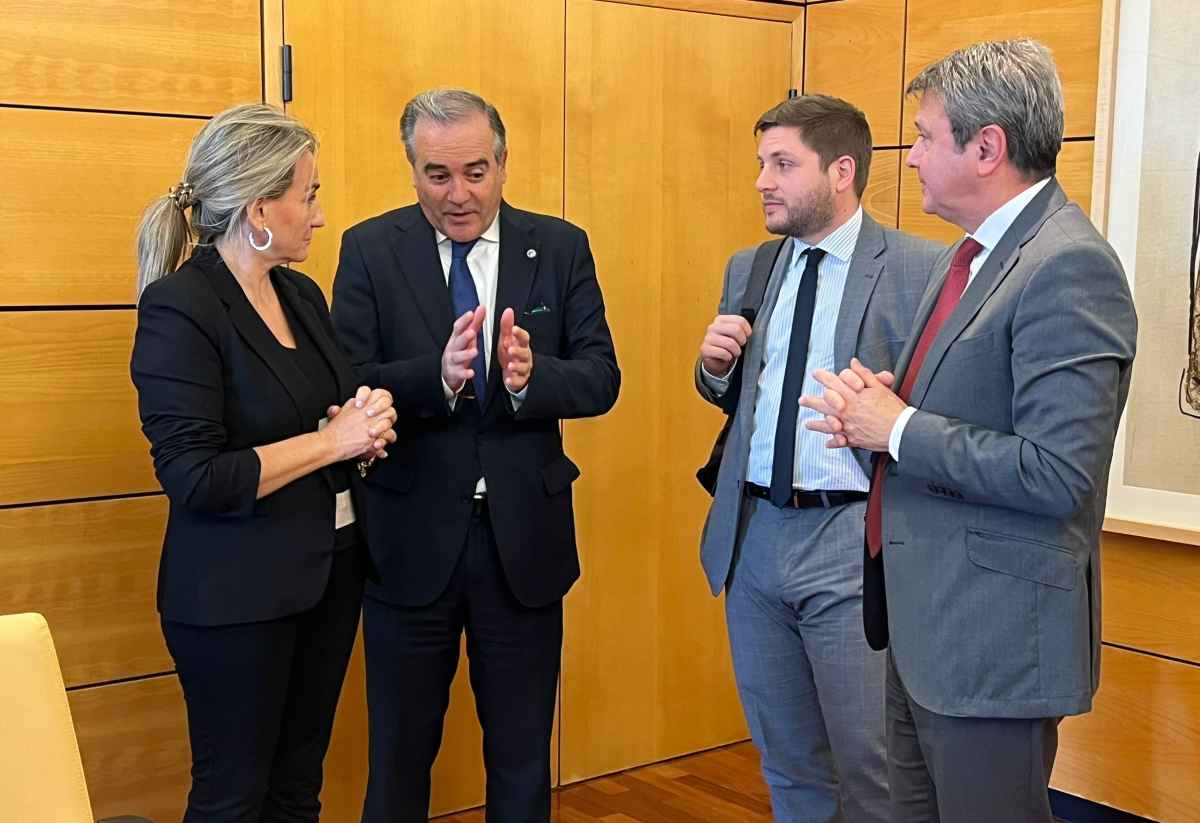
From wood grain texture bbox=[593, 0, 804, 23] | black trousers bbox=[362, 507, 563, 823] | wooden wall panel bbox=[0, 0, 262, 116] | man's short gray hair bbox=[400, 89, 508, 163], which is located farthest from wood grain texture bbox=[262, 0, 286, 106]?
Answer: black trousers bbox=[362, 507, 563, 823]

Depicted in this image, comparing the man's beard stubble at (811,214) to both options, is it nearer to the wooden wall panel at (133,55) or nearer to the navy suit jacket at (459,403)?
the navy suit jacket at (459,403)

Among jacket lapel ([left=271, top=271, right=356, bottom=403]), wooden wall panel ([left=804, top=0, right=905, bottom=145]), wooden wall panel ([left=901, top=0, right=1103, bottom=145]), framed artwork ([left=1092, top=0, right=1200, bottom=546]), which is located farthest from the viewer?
wooden wall panel ([left=804, top=0, right=905, bottom=145])

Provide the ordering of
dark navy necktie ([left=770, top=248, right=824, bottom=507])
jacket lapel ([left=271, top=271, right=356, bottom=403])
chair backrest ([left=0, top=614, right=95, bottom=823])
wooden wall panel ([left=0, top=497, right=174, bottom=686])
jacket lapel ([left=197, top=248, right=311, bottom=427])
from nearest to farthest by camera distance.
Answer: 1. chair backrest ([left=0, top=614, right=95, bottom=823])
2. jacket lapel ([left=197, top=248, right=311, bottom=427])
3. jacket lapel ([left=271, top=271, right=356, bottom=403])
4. dark navy necktie ([left=770, top=248, right=824, bottom=507])
5. wooden wall panel ([left=0, top=497, right=174, bottom=686])

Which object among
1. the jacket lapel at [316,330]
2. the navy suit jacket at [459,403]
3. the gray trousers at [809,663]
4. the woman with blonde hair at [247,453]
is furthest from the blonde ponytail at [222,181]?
the gray trousers at [809,663]

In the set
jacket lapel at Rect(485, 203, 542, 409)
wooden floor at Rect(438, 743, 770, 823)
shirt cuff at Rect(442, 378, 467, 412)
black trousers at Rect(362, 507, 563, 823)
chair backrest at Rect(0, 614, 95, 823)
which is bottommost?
wooden floor at Rect(438, 743, 770, 823)

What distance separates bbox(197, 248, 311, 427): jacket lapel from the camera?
8.83 feet

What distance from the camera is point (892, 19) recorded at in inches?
175

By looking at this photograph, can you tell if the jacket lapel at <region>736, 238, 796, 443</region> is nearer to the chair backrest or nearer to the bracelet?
the bracelet

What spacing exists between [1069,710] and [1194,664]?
1.76m

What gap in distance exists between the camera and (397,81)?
149 inches

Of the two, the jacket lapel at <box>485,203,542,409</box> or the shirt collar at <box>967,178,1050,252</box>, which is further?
the jacket lapel at <box>485,203,542,409</box>

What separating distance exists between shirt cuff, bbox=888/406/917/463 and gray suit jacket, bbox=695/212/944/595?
25.6 inches

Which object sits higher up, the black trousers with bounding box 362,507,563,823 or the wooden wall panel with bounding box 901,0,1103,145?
the wooden wall panel with bounding box 901,0,1103,145

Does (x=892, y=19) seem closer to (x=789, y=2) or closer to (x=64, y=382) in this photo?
(x=789, y=2)
